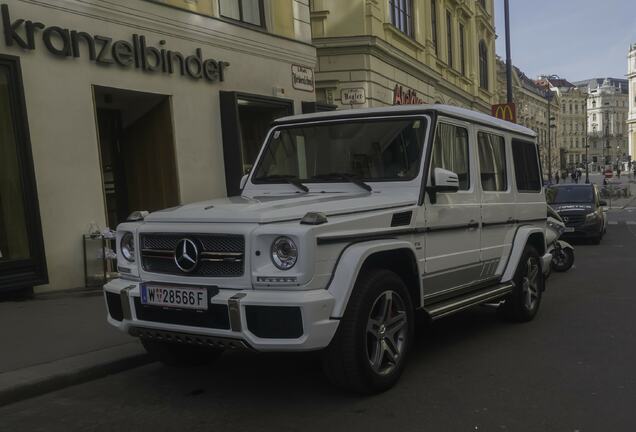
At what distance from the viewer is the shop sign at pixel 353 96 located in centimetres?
1588

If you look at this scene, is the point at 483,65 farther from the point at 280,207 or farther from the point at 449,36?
the point at 280,207

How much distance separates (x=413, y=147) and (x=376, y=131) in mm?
372

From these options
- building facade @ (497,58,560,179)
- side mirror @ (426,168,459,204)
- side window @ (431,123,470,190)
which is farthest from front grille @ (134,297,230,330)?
building facade @ (497,58,560,179)

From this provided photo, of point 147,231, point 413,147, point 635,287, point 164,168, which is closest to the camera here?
point 147,231

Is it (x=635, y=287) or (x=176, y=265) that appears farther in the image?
(x=635, y=287)

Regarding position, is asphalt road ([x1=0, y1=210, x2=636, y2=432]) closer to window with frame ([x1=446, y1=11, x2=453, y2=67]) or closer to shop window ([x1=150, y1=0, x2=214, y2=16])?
shop window ([x1=150, y1=0, x2=214, y2=16])

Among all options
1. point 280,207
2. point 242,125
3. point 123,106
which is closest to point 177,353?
point 280,207

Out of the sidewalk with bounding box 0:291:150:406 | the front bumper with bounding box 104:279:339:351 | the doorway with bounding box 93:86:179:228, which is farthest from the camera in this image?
A: the doorway with bounding box 93:86:179:228

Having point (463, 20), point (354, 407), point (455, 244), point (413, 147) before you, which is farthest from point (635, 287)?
point (463, 20)

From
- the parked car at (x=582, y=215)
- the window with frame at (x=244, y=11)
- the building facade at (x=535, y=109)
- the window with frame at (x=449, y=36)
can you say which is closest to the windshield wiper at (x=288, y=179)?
the window with frame at (x=244, y=11)

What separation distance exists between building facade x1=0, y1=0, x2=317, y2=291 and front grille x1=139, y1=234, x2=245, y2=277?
165 inches

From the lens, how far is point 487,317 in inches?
272

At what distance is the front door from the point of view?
4840 mm

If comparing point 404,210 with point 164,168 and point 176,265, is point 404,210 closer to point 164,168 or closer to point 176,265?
point 176,265
